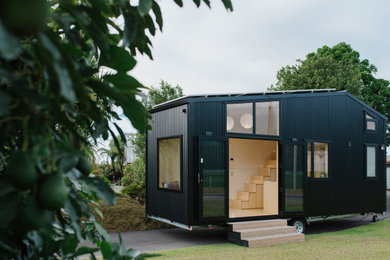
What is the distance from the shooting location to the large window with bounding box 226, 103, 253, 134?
24.8ft

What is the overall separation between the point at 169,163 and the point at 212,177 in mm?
1217

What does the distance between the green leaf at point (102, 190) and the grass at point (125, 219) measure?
8.15 m

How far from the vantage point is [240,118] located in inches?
303

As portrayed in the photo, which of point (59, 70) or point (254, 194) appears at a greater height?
point (59, 70)

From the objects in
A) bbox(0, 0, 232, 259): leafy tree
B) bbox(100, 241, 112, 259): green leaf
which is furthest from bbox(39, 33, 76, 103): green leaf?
bbox(100, 241, 112, 259): green leaf

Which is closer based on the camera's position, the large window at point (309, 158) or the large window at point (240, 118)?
the large window at point (240, 118)

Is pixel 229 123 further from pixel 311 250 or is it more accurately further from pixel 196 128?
pixel 311 250

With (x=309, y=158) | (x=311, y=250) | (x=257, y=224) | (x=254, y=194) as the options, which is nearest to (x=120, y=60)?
(x=311, y=250)

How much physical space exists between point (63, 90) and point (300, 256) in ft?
19.8

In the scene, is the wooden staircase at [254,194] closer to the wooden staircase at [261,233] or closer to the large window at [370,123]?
the wooden staircase at [261,233]

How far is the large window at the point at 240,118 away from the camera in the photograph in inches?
298

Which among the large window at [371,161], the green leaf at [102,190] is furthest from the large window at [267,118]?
the green leaf at [102,190]

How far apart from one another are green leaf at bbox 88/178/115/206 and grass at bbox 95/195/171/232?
815 centimetres

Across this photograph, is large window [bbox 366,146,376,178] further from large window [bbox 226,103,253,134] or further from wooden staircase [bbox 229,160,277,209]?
large window [bbox 226,103,253,134]
